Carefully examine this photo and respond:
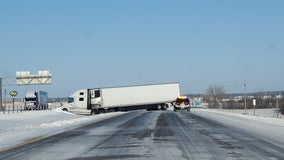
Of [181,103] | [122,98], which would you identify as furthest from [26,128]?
[122,98]

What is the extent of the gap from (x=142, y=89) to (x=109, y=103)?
5.85 metres

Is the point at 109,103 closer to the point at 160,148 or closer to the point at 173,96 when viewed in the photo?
the point at 173,96

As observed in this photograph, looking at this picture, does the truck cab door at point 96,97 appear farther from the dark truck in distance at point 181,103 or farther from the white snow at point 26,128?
the white snow at point 26,128

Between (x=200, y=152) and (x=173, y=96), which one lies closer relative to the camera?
(x=200, y=152)

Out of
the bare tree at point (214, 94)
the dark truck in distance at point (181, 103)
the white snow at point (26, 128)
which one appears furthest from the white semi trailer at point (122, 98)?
the bare tree at point (214, 94)

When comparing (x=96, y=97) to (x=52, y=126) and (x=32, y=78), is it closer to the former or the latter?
(x=32, y=78)

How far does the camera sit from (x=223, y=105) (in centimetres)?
16525

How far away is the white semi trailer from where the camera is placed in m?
73.3

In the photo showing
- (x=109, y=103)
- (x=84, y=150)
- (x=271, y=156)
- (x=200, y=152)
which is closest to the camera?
(x=271, y=156)

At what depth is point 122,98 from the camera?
253 ft

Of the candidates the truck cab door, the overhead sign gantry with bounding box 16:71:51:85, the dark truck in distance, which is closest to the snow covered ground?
the dark truck in distance

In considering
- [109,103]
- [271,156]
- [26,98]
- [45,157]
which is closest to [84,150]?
[45,157]

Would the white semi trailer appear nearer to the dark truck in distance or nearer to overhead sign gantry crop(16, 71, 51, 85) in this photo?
the dark truck in distance

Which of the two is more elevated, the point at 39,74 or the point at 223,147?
the point at 39,74
